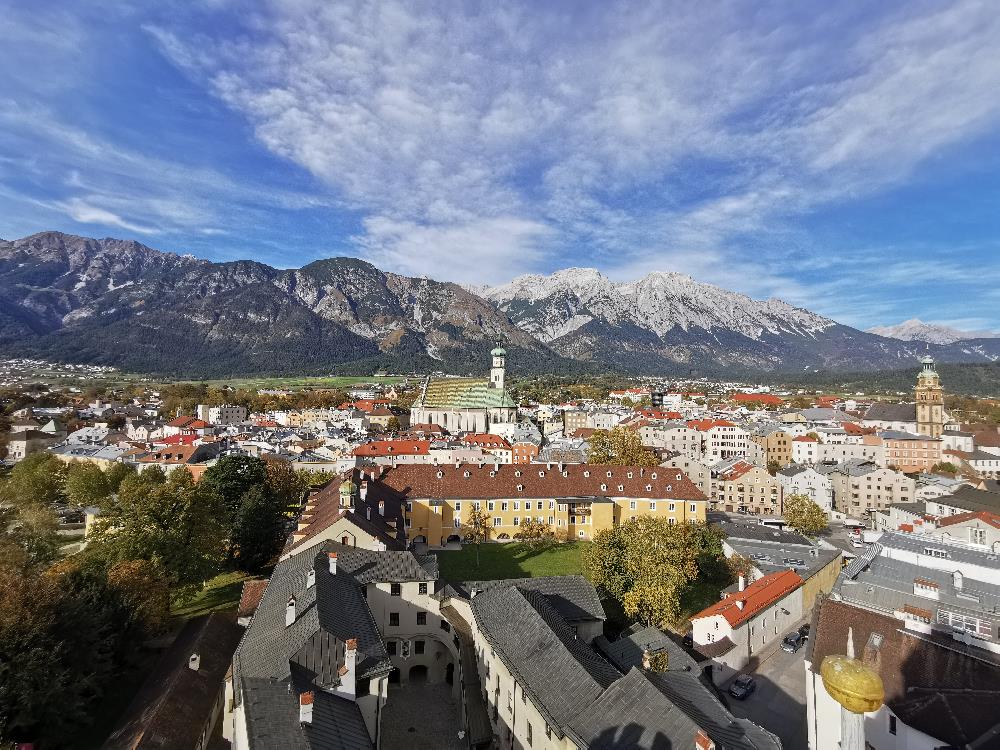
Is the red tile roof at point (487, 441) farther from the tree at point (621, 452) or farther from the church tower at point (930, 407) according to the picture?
the church tower at point (930, 407)

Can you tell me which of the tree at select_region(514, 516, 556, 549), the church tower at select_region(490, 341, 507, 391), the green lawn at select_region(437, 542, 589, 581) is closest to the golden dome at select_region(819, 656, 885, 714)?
the green lawn at select_region(437, 542, 589, 581)

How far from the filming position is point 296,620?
22.4m

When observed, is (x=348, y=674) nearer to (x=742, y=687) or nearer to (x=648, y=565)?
(x=742, y=687)

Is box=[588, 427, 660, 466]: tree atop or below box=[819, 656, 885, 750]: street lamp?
below

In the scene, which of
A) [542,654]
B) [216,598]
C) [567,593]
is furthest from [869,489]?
[216,598]

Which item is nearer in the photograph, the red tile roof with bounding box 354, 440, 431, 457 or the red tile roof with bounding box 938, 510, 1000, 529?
the red tile roof with bounding box 938, 510, 1000, 529

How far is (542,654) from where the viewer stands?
22.6 metres

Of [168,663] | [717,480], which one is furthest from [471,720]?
[717,480]

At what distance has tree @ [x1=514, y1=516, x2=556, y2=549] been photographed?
53281mm

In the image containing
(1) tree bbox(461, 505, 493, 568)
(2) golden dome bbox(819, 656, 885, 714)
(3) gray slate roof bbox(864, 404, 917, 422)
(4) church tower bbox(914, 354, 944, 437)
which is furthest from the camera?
(3) gray slate roof bbox(864, 404, 917, 422)

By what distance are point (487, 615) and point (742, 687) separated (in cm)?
1447

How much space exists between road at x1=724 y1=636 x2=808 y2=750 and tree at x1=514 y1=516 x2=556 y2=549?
23.4 m

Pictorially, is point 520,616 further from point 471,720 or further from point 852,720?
point 852,720

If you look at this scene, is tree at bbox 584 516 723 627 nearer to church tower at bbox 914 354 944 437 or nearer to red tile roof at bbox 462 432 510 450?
red tile roof at bbox 462 432 510 450
